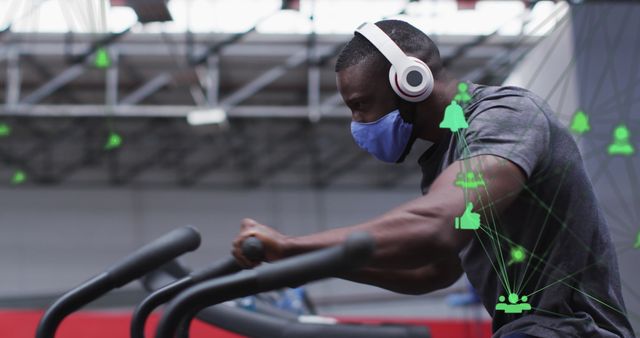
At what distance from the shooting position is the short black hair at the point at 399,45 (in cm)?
96

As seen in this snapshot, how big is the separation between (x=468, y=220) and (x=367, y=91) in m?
0.23

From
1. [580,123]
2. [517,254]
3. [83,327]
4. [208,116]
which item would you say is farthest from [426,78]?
[208,116]

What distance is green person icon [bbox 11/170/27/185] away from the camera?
10.4m

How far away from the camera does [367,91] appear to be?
961 millimetres

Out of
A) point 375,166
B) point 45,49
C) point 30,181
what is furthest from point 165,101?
point 375,166

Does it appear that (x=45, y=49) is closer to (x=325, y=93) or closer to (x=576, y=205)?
(x=325, y=93)

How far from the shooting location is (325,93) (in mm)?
8609

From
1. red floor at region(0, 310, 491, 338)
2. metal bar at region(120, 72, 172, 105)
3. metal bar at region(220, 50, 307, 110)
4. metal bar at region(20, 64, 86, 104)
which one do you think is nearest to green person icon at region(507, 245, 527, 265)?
red floor at region(0, 310, 491, 338)

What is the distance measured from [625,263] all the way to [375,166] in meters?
10.4

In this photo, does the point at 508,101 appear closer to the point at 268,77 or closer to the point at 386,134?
the point at 386,134

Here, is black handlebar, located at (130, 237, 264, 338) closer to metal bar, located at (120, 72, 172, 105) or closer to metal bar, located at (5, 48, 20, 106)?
metal bar, located at (5, 48, 20, 106)

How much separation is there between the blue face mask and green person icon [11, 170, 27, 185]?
1019 cm

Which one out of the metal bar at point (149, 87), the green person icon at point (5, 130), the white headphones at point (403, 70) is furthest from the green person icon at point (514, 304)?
the green person icon at point (5, 130)

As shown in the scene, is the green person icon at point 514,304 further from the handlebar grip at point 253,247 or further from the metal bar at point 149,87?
the metal bar at point 149,87
